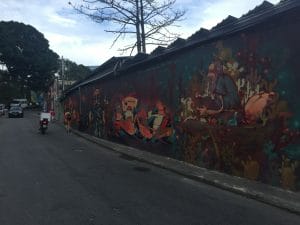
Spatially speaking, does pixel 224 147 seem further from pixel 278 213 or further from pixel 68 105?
pixel 68 105

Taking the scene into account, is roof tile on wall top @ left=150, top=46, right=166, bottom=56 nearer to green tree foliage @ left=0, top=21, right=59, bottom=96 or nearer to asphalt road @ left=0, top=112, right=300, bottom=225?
asphalt road @ left=0, top=112, right=300, bottom=225

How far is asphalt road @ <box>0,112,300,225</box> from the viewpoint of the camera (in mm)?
6547

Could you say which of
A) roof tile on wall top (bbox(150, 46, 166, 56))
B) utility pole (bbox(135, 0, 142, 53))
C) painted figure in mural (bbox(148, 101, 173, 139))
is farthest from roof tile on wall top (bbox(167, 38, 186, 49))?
utility pole (bbox(135, 0, 142, 53))

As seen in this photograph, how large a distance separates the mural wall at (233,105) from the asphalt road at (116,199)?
3.52ft

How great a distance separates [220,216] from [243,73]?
3814 mm

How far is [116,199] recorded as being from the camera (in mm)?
7898

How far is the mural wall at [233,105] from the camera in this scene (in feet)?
27.0

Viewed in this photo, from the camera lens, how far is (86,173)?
1098 centimetres

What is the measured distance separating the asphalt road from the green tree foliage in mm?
69424

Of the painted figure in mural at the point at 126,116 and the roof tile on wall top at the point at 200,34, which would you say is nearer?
the roof tile on wall top at the point at 200,34

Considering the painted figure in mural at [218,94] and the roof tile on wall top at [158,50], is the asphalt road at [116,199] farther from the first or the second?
the roof tile on wall top at [158,50]

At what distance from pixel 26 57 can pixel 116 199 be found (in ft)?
245

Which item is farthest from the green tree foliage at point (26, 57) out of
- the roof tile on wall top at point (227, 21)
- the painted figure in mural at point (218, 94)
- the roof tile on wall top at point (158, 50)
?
the roof tile on wall top at point (227, 21)

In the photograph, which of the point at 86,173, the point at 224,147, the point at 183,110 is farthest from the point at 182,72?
the point at 86,173
